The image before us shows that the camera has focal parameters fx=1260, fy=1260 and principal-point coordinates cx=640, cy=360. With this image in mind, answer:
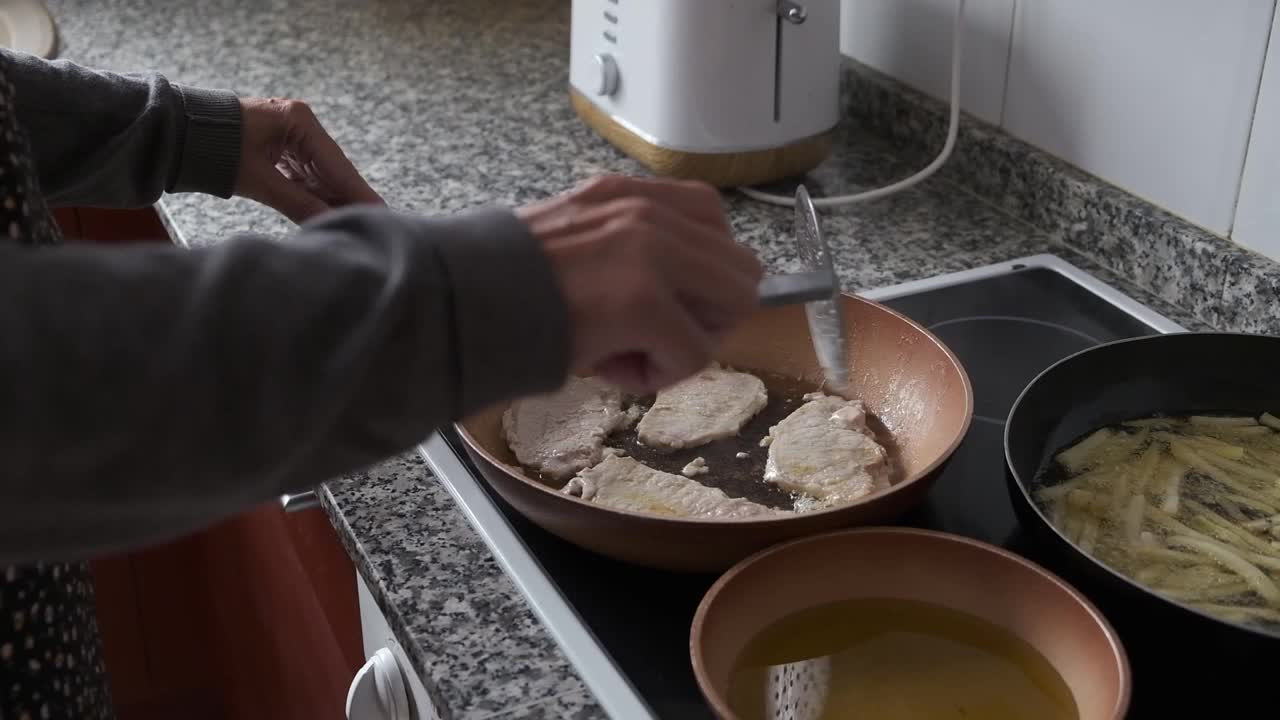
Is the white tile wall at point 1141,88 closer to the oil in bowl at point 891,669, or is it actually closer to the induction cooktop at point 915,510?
the induction cooktop at point 915,510

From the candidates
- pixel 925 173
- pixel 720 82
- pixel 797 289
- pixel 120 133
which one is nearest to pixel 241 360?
pixel 797 289

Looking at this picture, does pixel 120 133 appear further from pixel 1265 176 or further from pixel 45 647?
pixel 1265 176

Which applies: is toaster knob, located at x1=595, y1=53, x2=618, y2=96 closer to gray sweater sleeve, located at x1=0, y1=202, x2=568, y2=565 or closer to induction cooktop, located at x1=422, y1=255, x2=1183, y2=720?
induction cooktop, located at x1=422, y1=255, x2=1183, y2=720

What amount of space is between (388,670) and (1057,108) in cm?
79

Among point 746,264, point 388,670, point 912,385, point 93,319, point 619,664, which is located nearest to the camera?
point 93,319

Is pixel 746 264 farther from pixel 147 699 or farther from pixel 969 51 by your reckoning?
pixel 147 699

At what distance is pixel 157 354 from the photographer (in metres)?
0.43

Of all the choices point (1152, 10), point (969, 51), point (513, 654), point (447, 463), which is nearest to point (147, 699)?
point (447, 463)

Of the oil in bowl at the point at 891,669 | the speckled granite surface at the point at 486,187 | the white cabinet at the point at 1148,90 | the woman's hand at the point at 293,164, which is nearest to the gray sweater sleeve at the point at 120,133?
the woman's hand at the point at 293,164

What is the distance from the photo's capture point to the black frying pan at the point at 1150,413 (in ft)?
2.05

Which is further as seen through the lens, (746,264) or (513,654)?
(513,654)

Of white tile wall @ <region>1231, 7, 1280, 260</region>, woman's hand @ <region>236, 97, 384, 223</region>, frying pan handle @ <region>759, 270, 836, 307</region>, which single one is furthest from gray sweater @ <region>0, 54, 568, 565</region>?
white tile wall @ <region>1231, 7, 1280, 260</region>

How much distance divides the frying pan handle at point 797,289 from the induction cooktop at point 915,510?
213 millimetres

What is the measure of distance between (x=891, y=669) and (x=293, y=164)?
57 centimetres
